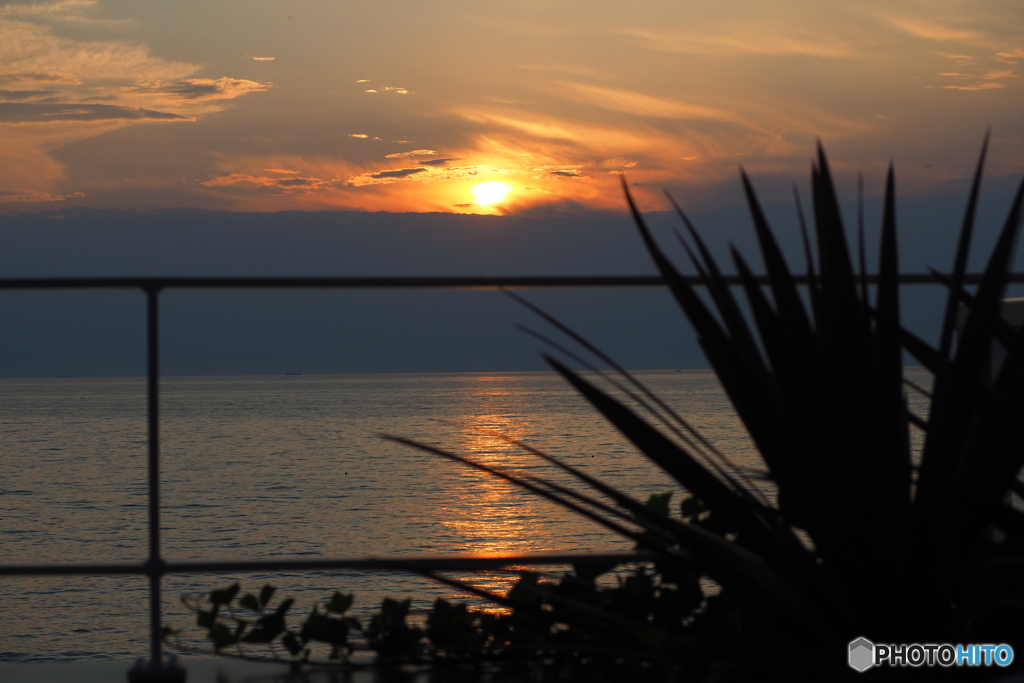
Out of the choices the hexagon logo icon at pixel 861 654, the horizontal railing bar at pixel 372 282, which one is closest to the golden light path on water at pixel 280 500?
the horizontal railing bar at pixel 372 282

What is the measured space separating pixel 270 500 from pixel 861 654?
26.9 meters

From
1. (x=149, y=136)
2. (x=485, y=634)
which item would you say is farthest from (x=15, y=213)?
(x=485, y=634)

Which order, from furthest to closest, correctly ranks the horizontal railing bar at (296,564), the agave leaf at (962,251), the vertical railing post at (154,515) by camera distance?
the vertical railing post at (154,515) < the horizontal railing bar at (296,564) < the agave leaf at (962,251)

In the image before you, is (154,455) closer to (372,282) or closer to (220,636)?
(220,636)

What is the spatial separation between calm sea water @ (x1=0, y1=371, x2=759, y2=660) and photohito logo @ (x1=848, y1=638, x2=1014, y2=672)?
18.8 ft

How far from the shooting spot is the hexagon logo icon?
3.70 ft

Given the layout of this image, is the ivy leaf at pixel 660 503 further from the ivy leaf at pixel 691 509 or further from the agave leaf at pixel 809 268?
the agave leaf at pixel 809 268

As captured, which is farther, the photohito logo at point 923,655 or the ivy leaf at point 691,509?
the ivy leaf at point 691,509

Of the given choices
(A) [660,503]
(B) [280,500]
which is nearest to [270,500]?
(B) [280,500]

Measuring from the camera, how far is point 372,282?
1717mm

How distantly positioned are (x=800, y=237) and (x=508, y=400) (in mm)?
57453

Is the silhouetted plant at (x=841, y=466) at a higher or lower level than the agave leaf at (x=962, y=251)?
lower

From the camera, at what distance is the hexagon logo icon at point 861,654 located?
1129 mm

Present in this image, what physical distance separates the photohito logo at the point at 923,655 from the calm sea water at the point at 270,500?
5.73 m
